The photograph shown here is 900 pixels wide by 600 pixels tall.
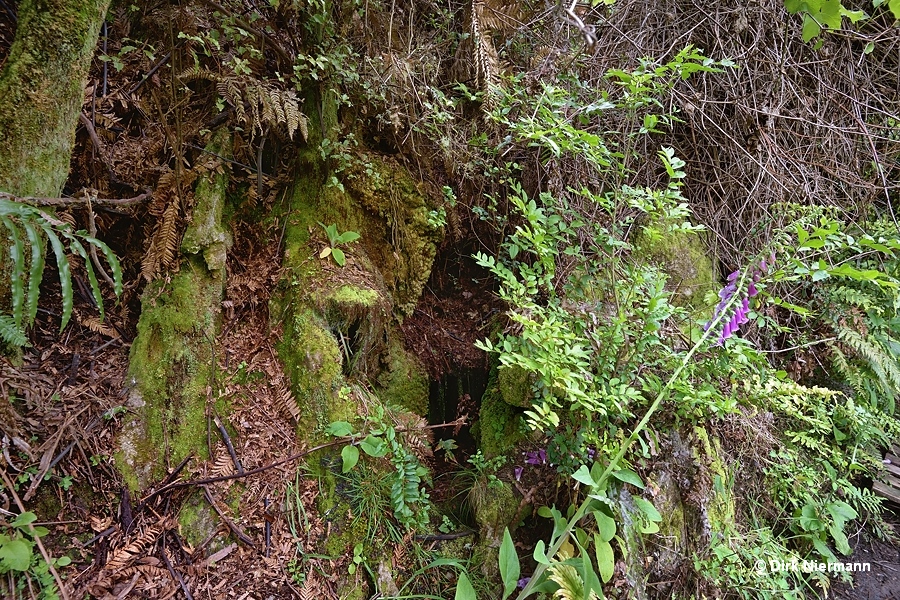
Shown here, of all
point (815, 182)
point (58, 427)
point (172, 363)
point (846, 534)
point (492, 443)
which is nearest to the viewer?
point (58, 427)

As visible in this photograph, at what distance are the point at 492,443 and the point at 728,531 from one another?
4.57 feet

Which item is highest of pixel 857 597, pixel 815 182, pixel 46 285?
pixel 815 182

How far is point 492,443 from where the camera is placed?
2.69 metres

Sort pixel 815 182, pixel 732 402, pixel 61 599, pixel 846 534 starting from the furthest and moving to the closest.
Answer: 1. pixel 815 182
2. pixel 846 534
3. pixel 732 402
4. pixel 61 599

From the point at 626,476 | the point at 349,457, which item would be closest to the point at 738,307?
the point at 626,476

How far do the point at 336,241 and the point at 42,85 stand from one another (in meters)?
Answer: 1.43

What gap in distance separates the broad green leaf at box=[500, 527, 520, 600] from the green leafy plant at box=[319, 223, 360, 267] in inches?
68.2

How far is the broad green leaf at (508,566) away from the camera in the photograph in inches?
74.3

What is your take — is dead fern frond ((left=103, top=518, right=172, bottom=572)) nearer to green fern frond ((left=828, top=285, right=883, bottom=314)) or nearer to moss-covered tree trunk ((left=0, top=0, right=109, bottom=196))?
moss-covered tree trunk ((left=0, top=0, right=109, bottom=196))

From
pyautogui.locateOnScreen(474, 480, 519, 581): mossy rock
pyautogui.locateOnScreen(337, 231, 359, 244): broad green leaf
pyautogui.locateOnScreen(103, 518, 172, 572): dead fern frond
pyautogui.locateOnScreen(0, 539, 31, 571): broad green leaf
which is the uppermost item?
pyautogui.locateOnScreen(337, 231, 359, 244): broad green leaf

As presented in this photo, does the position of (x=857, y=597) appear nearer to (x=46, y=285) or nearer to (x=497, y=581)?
(x=497, y=581)

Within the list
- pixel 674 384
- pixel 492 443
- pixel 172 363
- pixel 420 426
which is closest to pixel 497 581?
pixel 492 443

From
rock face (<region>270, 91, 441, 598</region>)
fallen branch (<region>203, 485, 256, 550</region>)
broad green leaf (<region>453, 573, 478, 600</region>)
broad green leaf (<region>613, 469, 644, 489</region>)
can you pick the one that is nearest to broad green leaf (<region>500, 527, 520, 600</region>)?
broad green leaf (<region>453, 573, 478, 600</region>)

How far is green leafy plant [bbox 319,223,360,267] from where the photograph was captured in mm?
2697
